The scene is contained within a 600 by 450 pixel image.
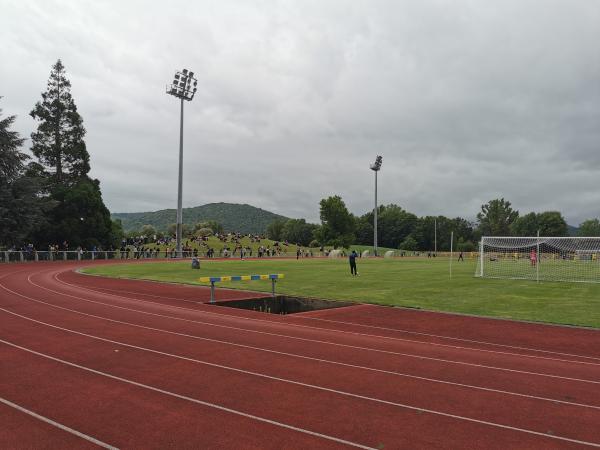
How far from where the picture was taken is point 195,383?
7516 mm

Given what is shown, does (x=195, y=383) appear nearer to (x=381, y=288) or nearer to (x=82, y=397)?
(x=82, y=397)

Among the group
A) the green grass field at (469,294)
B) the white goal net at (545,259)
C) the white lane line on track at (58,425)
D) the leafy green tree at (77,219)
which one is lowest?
the white lane line on track at (58,425)

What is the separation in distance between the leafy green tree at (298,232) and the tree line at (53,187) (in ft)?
327

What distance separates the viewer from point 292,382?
7.70m

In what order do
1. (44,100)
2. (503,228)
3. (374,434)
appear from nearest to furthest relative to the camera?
(374,434) < (44,100) < (503,228)

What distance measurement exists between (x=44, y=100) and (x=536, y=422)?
65.2 meters

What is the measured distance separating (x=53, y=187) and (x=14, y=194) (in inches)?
472

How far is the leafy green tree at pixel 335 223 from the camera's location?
9800 centimetres

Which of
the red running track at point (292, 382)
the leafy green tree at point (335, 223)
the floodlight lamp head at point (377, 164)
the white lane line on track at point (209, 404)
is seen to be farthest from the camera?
the leafy green tree at point (335, 223)

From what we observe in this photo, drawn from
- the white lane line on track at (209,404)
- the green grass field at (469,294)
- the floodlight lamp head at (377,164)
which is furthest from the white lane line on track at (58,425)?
the floodlight lamp head at (377,164)

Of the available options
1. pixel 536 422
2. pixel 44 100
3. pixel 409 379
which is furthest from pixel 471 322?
pixel 44 100

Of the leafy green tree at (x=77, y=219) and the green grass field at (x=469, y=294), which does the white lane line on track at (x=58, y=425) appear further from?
the leafy green tree at (x=77, y=219)

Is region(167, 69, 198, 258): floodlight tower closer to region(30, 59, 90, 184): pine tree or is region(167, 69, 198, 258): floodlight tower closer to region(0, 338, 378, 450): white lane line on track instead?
region(30, 59, 90, 184): pine tree

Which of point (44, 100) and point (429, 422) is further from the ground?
point (44, 100)
